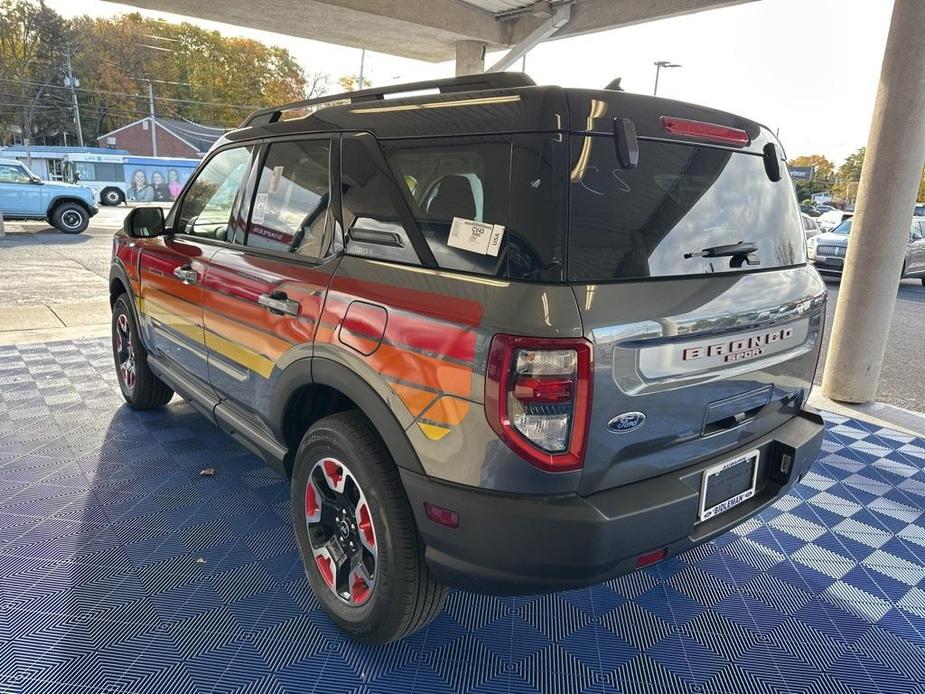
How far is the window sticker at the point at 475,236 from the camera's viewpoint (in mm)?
1754

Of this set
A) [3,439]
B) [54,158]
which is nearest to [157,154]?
[54,158]

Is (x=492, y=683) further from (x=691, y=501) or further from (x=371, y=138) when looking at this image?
(x=371, y=138)

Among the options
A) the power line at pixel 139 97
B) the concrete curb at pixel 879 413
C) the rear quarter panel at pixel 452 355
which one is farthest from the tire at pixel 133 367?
the power line at pixel 139 97

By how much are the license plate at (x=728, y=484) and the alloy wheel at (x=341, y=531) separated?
107cm

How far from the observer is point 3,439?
12.7 ft

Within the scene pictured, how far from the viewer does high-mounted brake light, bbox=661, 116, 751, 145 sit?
6.37 ft

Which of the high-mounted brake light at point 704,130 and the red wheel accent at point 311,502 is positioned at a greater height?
the high-mounted brake light at point 704,130

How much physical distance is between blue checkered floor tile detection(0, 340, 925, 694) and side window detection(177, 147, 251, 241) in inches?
54.2

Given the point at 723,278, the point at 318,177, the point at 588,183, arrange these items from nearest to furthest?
the point at 588,183 → the point at 723,278 → the point at 318,177

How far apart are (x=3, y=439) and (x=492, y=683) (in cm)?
343

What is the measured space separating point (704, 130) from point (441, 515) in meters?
1.47

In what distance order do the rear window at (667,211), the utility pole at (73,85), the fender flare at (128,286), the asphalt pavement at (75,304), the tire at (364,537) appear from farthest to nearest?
1. the utility pole at (73,85)
2. the asphalt pavement at (75,304)
3. the fender flare at (128,286)
4. the tire at (364,537)
5. the rear window at (667,211)

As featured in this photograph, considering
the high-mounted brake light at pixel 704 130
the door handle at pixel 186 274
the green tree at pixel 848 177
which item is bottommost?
the door handle at pixel 186 274

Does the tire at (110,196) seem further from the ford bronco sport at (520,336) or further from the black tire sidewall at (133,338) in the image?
the ford bronco sport at (520,336)
